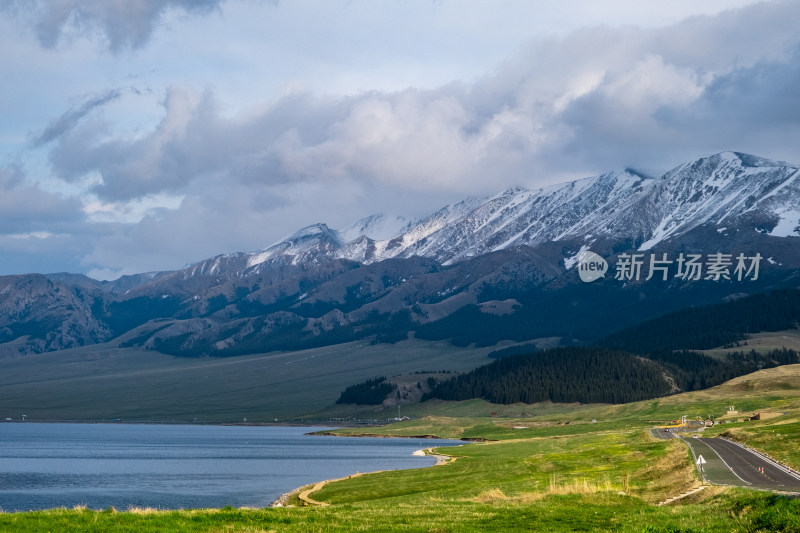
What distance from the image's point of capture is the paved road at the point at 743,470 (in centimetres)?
6366

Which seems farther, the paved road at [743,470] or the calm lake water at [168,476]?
the calm lake water at [168,476]

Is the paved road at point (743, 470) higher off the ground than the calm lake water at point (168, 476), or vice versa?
the paved road at point (743, 470)

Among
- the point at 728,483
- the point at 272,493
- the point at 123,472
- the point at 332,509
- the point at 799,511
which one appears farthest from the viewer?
the point at 123,472

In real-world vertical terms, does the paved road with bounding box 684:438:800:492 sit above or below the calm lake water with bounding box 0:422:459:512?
above

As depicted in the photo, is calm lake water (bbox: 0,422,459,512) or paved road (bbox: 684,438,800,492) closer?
paved road (bbox: 684,438,800,492)

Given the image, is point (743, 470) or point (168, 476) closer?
point (743, 470)

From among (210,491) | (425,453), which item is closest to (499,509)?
(210,491)

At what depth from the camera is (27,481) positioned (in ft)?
422

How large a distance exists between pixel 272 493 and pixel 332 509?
58.7 metres

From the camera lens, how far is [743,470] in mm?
74812

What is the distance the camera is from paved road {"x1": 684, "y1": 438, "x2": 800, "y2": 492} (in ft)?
209

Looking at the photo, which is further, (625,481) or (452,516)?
(625,481)

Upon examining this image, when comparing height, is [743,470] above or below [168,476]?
above

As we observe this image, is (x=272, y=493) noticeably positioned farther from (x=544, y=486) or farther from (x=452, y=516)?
(x=452, y=516)
